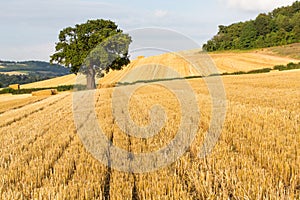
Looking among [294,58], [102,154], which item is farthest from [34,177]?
[294,58]

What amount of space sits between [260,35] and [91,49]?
170ft

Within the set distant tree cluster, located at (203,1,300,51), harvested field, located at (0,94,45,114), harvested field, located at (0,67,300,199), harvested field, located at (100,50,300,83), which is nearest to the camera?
harvested field, located at (0,67,300,199)

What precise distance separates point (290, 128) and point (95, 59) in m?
33.4

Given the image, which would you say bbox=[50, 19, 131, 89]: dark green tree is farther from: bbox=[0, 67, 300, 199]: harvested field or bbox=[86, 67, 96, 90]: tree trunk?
bbox=[0, 67, 300, 199]: harvested field

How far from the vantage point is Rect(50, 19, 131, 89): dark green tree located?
38750 millimetres

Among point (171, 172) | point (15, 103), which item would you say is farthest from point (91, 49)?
point (171, 172)

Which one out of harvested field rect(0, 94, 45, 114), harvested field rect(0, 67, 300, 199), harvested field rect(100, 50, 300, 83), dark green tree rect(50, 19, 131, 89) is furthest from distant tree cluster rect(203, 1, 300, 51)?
harvested field rect(0, 67, 300, 199)

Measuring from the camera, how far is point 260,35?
7931 centimetres

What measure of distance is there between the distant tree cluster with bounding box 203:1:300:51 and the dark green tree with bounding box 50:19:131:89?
151 feet

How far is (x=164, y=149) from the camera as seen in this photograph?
18.3 feet

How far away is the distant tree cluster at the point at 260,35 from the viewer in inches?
2950

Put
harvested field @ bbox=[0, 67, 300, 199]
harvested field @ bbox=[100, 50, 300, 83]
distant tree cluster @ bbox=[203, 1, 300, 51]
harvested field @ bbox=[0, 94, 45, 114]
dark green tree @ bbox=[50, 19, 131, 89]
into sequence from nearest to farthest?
1. harvested field @ bbox=[0, 67, 300, 199]
2. harvested field @ bbox=[0, 94, 45, 114]
3. dark green tree @ bbox=[50, 19, 131, 89]
4. harvested field @ bbox=[100, 50, 300, 83]
5. distant tree cluster @ bbox=[203, 1, 300, 51]

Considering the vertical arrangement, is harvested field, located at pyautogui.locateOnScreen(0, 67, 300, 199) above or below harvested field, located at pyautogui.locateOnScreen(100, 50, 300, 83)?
below

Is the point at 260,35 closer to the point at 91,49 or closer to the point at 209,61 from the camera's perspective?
the point at 209,61
